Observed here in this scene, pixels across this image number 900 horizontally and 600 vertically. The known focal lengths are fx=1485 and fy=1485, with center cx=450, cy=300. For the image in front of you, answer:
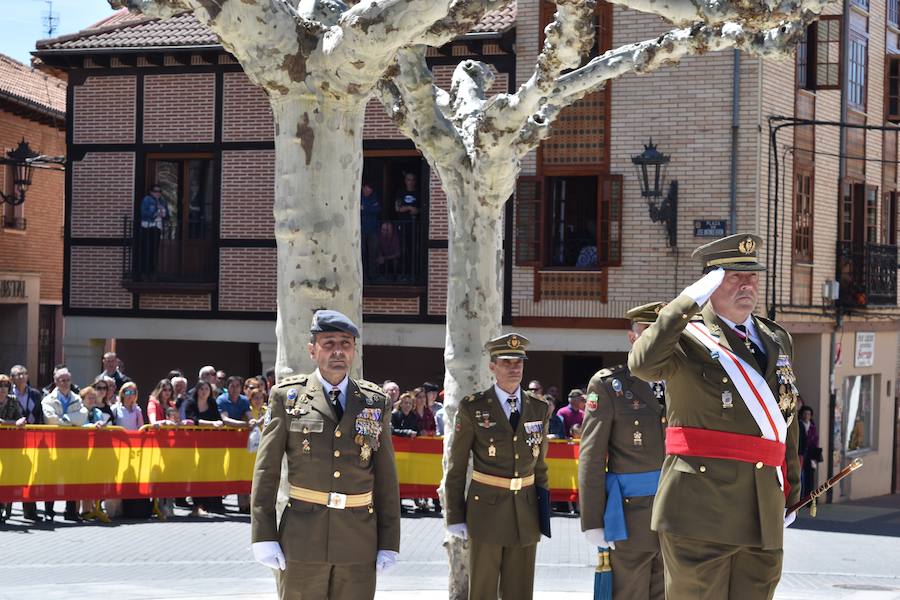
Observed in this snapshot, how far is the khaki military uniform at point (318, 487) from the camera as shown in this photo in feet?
23.7

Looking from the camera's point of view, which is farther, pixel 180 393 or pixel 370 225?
pixel 370 225

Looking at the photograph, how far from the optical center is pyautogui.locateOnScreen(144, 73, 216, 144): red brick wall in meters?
26.3

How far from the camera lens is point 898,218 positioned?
1196 inches

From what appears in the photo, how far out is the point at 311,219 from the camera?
8039 mm

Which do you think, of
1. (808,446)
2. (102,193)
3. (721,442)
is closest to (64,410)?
(102,193)

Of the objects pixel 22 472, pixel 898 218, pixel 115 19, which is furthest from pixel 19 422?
pixel 898 218

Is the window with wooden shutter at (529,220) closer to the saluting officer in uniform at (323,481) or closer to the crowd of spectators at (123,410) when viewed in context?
the crowd of spectators at (123,410)

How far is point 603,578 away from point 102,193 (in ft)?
64.5

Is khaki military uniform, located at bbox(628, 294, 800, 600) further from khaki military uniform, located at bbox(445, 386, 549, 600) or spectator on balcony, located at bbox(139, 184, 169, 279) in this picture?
spectator on balcony, located at bbox(139, 184, 169, 279)

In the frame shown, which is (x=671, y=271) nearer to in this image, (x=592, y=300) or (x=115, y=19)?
(x=592, y=300)

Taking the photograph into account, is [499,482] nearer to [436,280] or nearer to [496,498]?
[496,498]

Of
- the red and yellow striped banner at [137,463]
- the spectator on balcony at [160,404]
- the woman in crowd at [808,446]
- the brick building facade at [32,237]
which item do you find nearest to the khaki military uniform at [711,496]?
the red and yellow striped banner at [137,463]

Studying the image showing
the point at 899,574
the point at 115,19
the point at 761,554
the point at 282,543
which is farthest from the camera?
the point at 115,19

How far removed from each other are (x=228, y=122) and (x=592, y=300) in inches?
284
